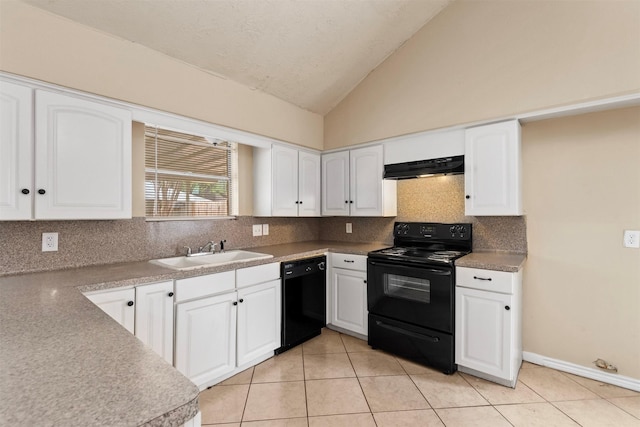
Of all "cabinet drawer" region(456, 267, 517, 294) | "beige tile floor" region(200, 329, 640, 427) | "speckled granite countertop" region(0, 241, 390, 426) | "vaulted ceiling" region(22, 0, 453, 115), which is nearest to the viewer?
"speckled granite countertop" region(0, 241, 390, 426)

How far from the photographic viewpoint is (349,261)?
3057mm

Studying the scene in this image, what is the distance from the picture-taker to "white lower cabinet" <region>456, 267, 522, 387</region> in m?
2.18

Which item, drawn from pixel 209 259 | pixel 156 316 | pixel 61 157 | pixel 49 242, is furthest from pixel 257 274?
pixel 61 157

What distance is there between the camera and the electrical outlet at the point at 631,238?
2.18 meters

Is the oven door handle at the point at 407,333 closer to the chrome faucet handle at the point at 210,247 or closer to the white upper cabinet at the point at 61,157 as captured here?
the chrome faucet handle at the point at 210,247

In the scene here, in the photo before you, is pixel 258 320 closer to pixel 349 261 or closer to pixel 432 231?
pixel 349 261

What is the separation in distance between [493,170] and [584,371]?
172cm

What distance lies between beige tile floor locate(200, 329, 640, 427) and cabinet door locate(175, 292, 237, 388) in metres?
0.15

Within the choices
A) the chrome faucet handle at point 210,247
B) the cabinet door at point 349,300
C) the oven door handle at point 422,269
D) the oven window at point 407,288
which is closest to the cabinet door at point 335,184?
the cabinet door at point 349,300

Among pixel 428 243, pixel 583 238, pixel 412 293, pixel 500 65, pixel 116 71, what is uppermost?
pixel 500 65

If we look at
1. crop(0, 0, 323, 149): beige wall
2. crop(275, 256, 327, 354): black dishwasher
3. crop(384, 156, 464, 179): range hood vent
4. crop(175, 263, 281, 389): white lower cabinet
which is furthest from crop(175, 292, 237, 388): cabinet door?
crop(384, 156, 464, 179): range hood vent

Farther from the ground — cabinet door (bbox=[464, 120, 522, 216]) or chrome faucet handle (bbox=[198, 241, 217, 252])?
cabinet door (bbox=[464, 120, 522, 216])

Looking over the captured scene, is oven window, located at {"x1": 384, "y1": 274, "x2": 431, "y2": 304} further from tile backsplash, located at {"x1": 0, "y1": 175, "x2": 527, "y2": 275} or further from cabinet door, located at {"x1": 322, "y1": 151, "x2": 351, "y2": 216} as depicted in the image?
cabinet door, located at {"x1": 322, "y1": 151, "x2": 351, "y2": 216}

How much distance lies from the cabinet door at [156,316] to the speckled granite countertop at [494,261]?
212 cm
